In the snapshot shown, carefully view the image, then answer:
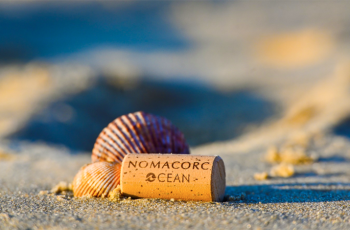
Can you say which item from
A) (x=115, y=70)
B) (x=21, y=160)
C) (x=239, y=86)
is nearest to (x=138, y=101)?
(x=115, y=70)

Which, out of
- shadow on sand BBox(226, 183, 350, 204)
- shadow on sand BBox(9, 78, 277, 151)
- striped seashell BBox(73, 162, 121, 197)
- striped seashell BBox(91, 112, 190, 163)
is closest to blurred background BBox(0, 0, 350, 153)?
shadow on sand BBox(9, 78, 277, 151)

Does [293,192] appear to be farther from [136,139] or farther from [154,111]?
[154,111]

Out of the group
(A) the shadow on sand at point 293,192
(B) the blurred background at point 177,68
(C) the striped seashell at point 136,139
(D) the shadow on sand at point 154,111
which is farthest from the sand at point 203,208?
(D) the shadow on sand at point 154,111

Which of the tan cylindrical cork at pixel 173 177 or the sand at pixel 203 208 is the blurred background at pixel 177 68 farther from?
→ the tan cylindrical cork at pixel 173 177

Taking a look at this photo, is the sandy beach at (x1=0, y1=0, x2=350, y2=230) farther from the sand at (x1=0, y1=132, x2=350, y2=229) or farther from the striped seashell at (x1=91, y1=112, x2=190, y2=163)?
the striped seashell at (x1=91, y1=112, x2=190, y2=163)

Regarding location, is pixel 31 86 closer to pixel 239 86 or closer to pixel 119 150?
pixel 239 86

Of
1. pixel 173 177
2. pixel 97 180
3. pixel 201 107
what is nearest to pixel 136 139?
pixel 97 180
